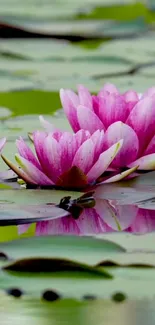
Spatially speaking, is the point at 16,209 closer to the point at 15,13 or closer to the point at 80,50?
the point at 80,50

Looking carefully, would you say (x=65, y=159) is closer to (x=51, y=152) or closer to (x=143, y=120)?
(x=51, y=152)

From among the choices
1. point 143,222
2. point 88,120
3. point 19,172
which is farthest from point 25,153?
point 143,222

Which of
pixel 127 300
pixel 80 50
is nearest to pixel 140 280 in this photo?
pixel 127 300

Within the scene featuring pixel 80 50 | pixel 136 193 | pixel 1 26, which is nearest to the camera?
pixel 136 193

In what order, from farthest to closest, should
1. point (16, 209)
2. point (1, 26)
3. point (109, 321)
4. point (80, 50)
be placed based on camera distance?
point (1, 26)
point (80, 50)
point (16, 209)
point (109, 321)

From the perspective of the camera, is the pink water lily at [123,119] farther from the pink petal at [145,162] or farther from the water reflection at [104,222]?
the water reflection at [104,222]

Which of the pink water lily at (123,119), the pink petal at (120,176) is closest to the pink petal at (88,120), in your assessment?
the pink water lily at (123,119)
